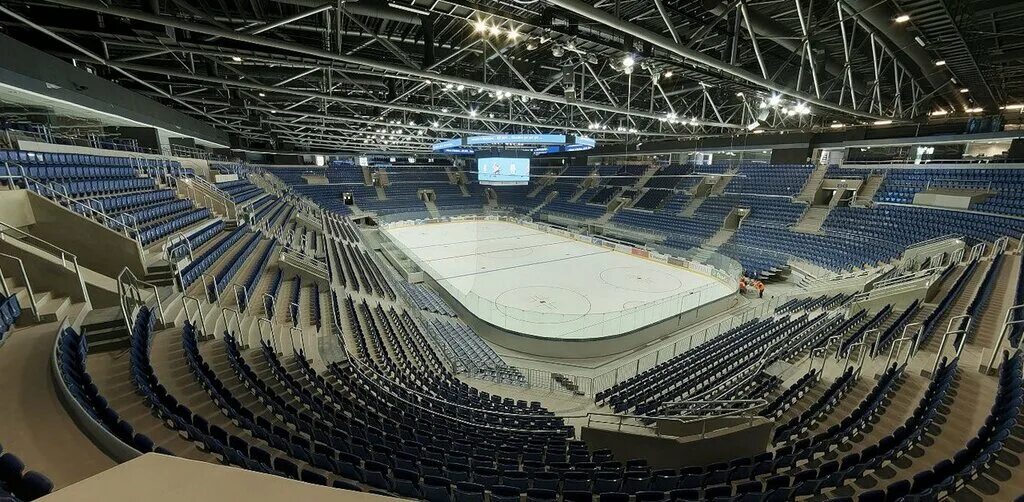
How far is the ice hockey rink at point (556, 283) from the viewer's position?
42.0 ft

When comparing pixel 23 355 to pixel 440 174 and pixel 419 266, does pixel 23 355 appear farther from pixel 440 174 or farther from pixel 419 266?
pixel 440 174

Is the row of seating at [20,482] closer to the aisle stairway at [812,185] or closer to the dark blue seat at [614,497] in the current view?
the dark blue seat at [614,497]

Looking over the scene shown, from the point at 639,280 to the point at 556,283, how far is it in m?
4.35

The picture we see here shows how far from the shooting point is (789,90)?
9.34m

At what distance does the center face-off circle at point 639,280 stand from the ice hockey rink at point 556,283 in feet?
0.16

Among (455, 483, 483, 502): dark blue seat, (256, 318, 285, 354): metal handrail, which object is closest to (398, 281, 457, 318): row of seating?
(256, 318, 285, 354): metal handrail

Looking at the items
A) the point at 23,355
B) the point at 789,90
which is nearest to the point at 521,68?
the point at 789,90

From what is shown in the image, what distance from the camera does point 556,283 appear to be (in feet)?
61.0

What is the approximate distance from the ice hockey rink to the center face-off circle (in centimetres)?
5

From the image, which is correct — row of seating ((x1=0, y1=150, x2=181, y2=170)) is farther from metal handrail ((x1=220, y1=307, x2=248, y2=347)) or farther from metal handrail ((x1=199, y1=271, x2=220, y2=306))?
metal handrail ((x1=220, y1=307, x2=248, y2=347))

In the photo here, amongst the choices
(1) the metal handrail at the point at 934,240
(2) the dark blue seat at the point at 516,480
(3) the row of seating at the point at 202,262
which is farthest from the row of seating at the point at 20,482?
(1) the metal handrail at the point at 934,240

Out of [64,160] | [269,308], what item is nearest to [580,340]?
[269,308]

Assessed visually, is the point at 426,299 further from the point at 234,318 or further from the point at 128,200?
the point at 128,200

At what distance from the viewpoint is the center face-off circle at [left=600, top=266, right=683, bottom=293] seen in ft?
58.7
